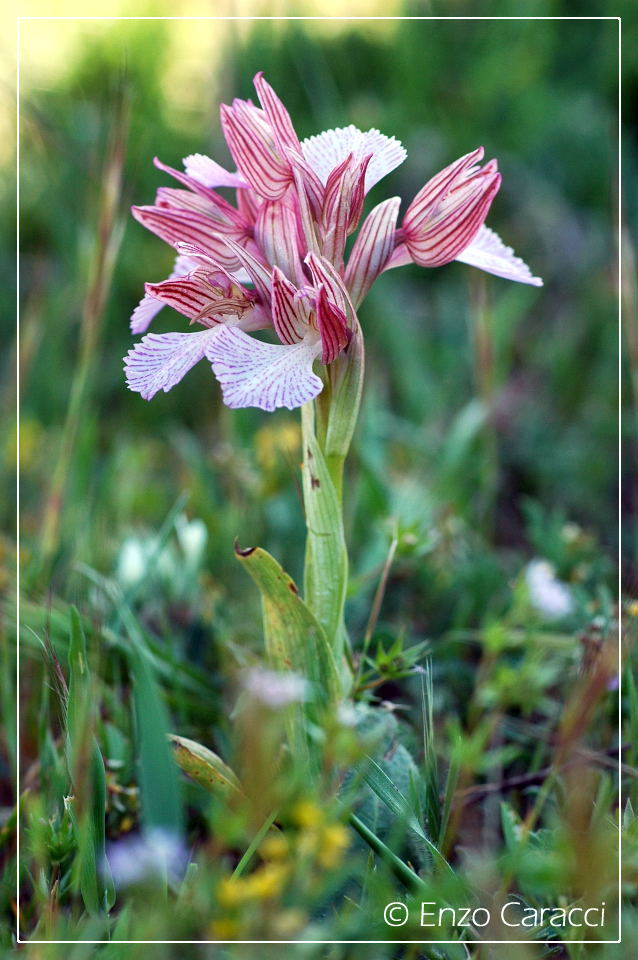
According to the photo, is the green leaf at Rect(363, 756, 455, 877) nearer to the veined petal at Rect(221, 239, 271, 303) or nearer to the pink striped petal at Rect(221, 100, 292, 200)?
the veined petal at Rect(221, 239, 271, 303)

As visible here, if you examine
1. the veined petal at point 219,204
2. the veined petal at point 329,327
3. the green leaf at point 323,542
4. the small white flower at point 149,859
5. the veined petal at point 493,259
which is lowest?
the small white flower at point 149,859

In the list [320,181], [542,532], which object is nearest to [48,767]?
[320,181]

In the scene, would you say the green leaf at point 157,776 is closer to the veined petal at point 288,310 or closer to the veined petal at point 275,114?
the veined petal at point 288,310

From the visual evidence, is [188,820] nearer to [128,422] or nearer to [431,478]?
[431,478]

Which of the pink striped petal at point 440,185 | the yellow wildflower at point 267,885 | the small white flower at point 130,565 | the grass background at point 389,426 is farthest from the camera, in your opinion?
the small white flower at point 130,565

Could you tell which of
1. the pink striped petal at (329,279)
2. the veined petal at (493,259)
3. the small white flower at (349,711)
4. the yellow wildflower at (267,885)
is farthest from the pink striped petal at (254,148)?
the yellow wildflower at (267,885)

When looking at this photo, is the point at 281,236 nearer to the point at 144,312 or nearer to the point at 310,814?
the point at 144,312
